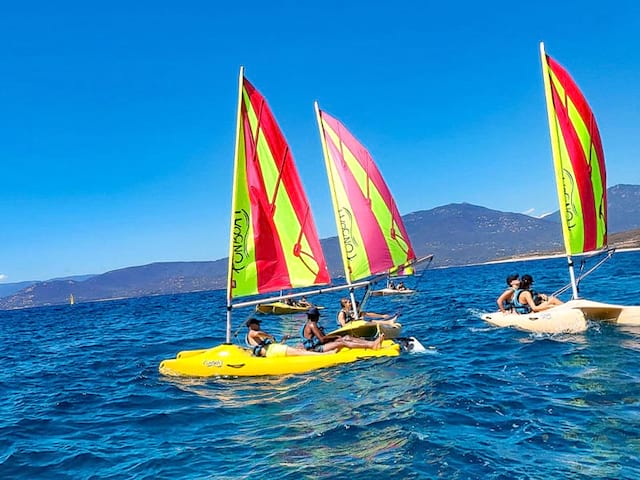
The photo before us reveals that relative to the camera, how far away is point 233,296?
17.5 metres

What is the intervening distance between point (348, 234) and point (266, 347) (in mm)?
6104

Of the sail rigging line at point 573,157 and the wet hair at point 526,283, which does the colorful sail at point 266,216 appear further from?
the sail rigging line at point 573,157

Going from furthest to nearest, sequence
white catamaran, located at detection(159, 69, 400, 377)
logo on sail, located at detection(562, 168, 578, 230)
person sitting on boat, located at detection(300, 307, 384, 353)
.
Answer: logo on sail, located at detection(562, 168, 578, 230) → person sitting on boat, located at detection(300, 307, 384, 353) → white catamaran, located at detection(159, 69, 400, 377)

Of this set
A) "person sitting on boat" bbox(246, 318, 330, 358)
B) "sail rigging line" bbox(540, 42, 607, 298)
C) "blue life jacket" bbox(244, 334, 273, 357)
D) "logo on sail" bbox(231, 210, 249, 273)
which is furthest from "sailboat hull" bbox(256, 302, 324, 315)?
"sail rigging line" bbox(540, 42, 607, 298)

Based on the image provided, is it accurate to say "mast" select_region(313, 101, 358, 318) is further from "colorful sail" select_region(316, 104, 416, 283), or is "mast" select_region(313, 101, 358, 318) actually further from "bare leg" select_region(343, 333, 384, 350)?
"bare leg" select_region(343, 333, 384, 350)

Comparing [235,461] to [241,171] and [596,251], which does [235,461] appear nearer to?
[241,171]

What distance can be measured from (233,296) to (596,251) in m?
15.5

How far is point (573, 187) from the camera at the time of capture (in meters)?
20.4

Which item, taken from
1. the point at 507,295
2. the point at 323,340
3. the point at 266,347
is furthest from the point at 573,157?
the point at 266,347

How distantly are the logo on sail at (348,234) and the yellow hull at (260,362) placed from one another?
193 inches

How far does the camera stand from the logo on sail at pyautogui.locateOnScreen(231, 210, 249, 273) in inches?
694

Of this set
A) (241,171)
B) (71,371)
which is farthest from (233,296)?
(71,371)

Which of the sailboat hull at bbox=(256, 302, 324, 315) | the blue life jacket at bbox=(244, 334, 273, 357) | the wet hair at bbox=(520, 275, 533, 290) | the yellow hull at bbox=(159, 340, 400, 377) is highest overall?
the wet hair at bbox=(520, 275, 533, 290)

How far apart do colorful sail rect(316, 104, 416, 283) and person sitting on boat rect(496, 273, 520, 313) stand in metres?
4.54
